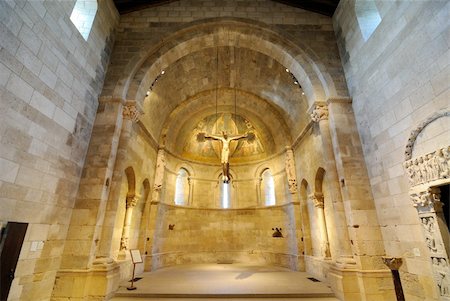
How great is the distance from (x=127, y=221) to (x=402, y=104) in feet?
31.3

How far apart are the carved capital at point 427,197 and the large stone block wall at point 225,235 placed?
6.67m

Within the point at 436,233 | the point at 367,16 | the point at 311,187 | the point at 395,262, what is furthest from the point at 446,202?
the point at 367,16

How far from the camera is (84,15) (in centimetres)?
711

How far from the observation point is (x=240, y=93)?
497 inches

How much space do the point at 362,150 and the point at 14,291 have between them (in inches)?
367

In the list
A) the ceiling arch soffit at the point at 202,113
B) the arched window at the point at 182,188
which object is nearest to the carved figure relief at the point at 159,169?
the ceiling arch soffit at the point at 202,113

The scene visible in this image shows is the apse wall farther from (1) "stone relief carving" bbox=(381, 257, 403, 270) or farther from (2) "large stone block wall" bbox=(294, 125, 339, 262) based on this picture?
(1) "stone relief carving" bbox=(381, 257, 403, 270)

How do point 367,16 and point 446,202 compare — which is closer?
point 446,202

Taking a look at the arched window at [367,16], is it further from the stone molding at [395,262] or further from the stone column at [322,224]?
the stone molding at [395,262]

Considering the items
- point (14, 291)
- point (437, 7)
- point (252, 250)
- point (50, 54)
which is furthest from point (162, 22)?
point (252, 250)

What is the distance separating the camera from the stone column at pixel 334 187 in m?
6.02

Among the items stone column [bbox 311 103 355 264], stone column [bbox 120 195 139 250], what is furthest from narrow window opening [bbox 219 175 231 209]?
stone column [bbox 311 103 355 264]

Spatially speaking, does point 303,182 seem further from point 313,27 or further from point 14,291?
point 14,291

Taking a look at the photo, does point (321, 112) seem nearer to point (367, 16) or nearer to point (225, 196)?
point (367, 16)
